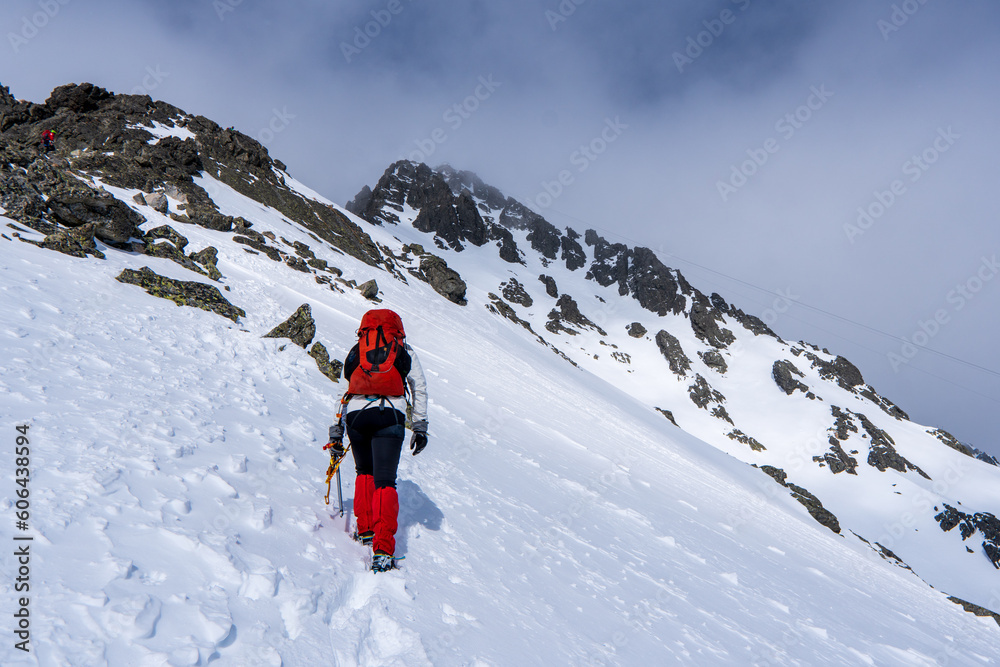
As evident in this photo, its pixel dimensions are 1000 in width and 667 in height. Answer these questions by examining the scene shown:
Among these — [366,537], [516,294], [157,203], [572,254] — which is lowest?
[366,537]

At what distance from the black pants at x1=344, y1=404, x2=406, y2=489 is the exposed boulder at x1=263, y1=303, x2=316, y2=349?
24.4 ft

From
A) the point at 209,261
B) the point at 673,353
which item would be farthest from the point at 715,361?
the point at 209,261

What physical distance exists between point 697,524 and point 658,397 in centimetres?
7550

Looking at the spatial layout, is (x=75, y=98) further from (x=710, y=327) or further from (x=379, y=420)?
(x=710, y=327)

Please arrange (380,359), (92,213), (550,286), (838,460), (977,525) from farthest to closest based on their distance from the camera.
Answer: (550,286), (838,460), (977,525), (92,213), (380,359)

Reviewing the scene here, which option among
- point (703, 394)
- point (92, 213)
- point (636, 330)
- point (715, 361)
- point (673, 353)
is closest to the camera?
point (92, 213)

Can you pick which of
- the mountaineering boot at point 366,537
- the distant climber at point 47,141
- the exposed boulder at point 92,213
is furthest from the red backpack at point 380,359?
the distant climber at point 47,141

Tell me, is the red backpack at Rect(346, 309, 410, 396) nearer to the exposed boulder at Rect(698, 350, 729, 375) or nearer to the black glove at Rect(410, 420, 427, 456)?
the black glove at Rect(410, 420, 427, 456)

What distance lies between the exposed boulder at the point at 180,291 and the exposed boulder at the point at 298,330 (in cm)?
130

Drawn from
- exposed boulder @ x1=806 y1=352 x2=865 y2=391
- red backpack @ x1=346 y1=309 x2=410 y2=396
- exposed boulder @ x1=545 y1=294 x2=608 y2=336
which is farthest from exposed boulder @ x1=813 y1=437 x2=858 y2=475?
red backpack @ x1=346 y1=309 x2=410 y2=396

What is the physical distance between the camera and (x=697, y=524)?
11.3 meters

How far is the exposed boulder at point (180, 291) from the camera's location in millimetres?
10430

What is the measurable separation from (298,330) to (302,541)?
8.00 metres

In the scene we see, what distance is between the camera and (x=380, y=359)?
432 cm
